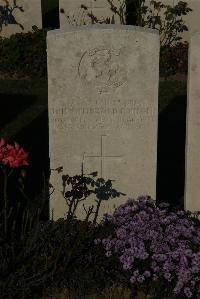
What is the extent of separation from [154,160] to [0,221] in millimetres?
1431

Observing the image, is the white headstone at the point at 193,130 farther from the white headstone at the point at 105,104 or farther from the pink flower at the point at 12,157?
the pink flower at the point at 12,157

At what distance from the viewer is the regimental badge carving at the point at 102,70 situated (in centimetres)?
533

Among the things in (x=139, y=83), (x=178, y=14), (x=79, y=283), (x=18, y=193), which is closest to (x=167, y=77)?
(x=178, y=14)

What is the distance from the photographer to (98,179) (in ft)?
18.8

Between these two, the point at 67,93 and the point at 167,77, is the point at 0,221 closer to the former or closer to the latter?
the point at 67,93

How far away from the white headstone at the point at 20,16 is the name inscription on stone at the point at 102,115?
261 inches

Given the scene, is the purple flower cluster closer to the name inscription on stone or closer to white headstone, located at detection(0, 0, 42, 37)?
the name inscription on stone

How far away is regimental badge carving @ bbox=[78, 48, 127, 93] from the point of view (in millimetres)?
5328

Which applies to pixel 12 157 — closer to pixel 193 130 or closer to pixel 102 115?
pixel 102 115

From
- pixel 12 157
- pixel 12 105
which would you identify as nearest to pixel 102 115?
pixel 12 157

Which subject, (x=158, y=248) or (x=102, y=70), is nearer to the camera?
(x=158, y=248)

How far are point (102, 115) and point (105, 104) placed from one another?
0.10 meters

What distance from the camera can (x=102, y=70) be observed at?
5379mm

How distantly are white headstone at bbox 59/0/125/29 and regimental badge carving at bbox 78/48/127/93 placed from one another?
21.5 feet
